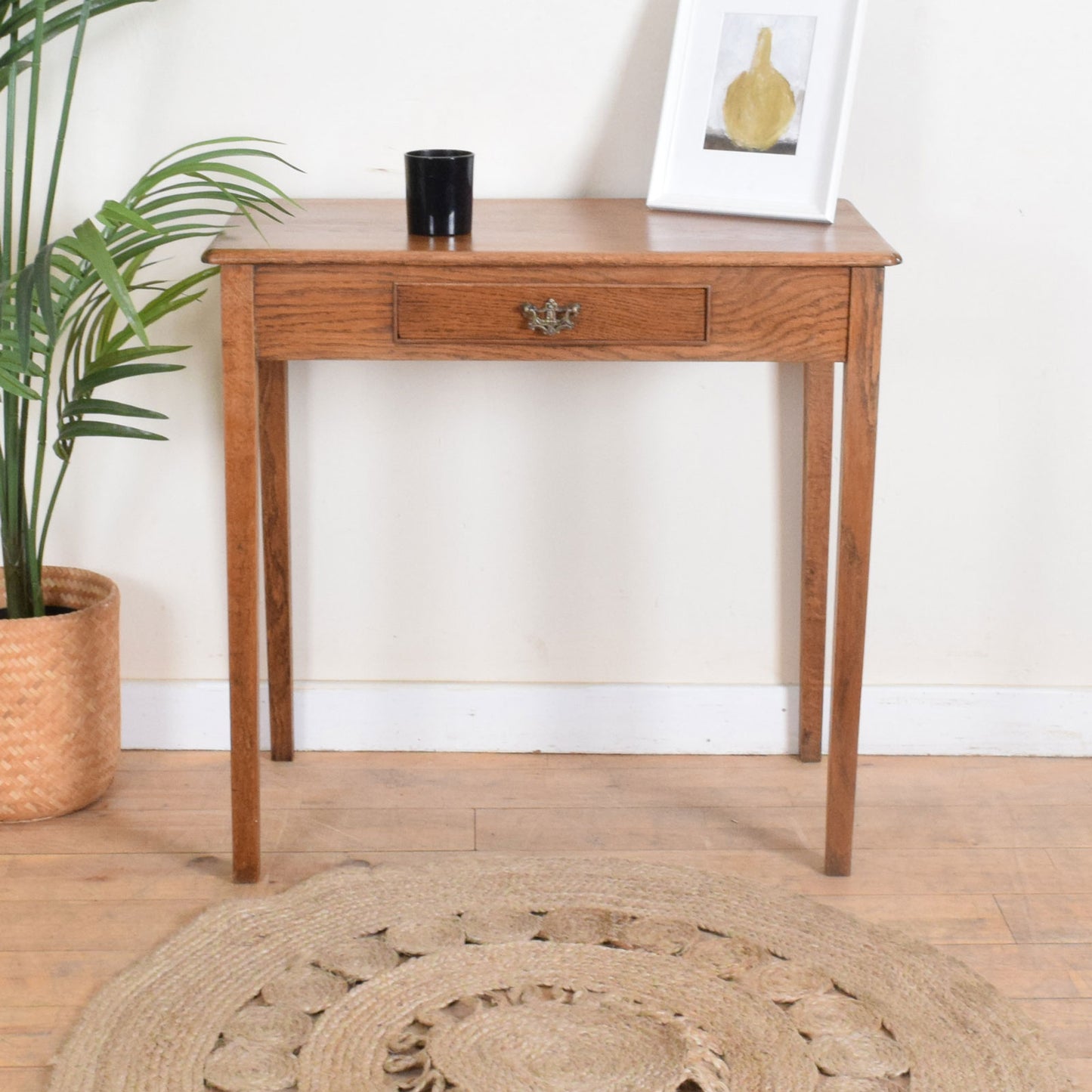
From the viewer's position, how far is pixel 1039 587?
2230mm

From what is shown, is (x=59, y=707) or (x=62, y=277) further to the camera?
(x=62, y=277)

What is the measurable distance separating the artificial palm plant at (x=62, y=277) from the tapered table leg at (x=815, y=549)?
0.80 metres

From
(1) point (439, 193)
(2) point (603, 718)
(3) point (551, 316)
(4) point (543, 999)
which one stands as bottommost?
(4) point (543, 999)

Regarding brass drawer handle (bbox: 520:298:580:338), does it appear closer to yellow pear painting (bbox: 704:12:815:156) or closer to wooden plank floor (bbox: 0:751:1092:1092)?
yellow pear painting (bbox: 704:12:815:156)

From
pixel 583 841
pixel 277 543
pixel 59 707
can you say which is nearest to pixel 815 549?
pixel 583 841

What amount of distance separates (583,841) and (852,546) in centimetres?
56

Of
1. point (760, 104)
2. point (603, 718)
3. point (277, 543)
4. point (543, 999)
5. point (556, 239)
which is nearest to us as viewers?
point (543, 999)

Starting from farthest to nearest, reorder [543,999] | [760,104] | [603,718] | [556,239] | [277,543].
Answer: [603,718] → [277,543] → [760,104] → [556,239] → [543,999]

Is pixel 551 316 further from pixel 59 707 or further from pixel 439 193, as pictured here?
pixel 59 707

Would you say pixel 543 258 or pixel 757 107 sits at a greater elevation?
pixel 757 107

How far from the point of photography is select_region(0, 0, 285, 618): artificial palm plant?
160cm

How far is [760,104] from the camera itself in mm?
1906

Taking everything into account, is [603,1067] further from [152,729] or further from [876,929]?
[152,729]

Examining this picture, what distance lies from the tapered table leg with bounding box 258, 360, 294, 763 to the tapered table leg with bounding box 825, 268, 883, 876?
2.64 feet
